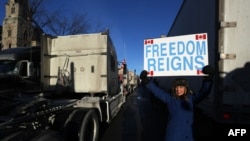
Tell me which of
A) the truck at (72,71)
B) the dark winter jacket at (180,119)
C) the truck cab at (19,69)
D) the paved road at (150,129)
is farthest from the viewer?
the truck at (72,71)

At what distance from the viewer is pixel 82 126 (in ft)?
21.0

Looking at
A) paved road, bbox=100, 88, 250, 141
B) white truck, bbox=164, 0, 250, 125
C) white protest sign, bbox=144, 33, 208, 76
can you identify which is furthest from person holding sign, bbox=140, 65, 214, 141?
paved road, bbox=100, 88, 250, 141

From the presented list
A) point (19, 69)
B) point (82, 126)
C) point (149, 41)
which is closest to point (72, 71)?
point (19, 69)

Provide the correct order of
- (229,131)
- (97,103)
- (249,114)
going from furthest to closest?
1. (97,103)
2. (229,131)
3. (249,114)

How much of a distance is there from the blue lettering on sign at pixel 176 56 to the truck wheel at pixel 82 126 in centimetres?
172

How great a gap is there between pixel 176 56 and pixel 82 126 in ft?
7.36

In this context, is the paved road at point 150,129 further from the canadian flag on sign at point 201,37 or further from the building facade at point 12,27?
the building facade at point 12,27

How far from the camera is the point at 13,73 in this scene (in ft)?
27.5

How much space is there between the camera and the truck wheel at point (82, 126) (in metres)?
5.94

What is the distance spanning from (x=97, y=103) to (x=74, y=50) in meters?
2.58

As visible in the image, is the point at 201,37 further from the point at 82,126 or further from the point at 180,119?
the point at 82,126

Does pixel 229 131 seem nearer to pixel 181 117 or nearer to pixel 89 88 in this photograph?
Result: pixel 181 117

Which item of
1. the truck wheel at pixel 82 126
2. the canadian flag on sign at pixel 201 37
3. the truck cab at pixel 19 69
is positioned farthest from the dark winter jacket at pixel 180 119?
the truck cab at pixel 19 69

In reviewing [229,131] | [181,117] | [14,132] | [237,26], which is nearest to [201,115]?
[229,131]
